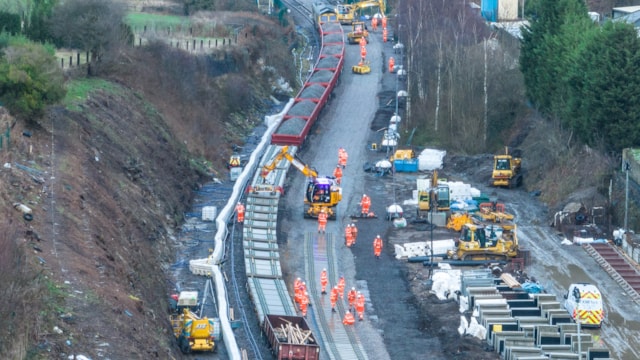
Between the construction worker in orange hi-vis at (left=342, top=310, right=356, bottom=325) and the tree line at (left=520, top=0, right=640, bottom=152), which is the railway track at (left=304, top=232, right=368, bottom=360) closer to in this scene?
the construction worker in orange hi-vis at (left=342, top=310, right=356, bottom=325)

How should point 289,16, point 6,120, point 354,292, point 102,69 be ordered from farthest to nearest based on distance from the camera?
1. point 289,16
2. point 102,69
3. point 6,120
4. point 354,292

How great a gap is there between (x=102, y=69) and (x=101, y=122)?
24.6ft

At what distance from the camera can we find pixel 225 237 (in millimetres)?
46062

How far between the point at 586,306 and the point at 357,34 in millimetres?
40896

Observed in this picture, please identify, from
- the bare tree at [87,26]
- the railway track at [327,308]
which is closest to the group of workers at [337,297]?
the railway track at [327,308]

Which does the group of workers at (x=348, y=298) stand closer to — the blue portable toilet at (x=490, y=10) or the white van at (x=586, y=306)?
the white van at (x=586, y=306)

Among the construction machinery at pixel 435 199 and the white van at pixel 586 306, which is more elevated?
the construction machinery at pixel 435 199

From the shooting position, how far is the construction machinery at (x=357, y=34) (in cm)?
7694

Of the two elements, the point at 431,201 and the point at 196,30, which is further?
the point at 196,30

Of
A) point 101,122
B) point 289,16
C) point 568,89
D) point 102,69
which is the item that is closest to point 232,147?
point 102,69

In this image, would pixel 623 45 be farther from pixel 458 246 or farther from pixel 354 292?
pixel 354 292

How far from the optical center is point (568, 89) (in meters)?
52.8

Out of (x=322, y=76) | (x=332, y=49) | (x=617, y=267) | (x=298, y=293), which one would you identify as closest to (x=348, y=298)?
(x=298, y=293)

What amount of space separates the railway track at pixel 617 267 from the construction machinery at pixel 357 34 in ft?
109
